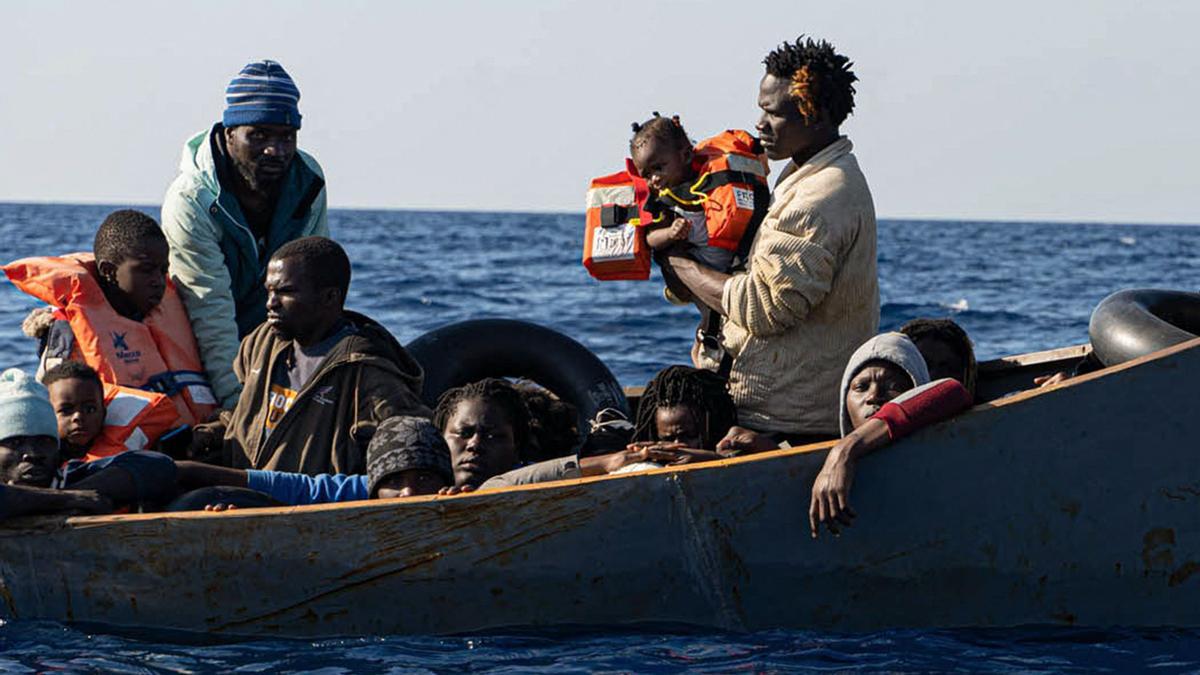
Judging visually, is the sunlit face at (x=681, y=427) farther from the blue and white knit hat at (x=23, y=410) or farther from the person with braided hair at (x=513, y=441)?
the blue and white knit hat at (x=23, y=410)

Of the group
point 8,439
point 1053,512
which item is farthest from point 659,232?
point 8,439

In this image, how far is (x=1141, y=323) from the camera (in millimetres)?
5781

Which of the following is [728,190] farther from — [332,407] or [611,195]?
[332,407]

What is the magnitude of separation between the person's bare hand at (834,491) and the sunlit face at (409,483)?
1.32 m

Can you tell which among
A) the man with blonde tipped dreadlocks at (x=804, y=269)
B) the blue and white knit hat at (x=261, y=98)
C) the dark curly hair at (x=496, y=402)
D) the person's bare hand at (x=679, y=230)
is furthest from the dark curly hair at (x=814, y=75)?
the blue and white knit hat at (x=261, y=98)

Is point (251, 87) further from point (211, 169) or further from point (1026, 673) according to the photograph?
point (1026, 673)

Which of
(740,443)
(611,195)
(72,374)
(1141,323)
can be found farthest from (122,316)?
(1141,323)

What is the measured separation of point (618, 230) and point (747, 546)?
A: 5.16 ft

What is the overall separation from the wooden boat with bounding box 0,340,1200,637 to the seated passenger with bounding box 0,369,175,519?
0.09 m

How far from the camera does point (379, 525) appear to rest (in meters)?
5.30

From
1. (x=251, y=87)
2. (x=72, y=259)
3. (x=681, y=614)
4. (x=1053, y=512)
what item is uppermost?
(x=251, y=87)

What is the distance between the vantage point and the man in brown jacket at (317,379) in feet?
19.5

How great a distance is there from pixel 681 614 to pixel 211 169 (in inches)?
109

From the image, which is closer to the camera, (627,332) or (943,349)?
(943,349)
